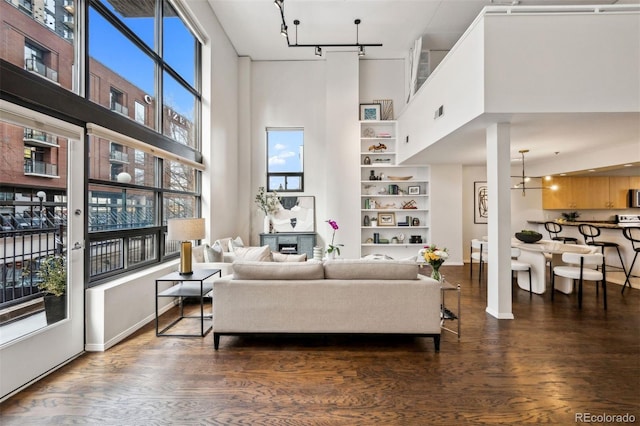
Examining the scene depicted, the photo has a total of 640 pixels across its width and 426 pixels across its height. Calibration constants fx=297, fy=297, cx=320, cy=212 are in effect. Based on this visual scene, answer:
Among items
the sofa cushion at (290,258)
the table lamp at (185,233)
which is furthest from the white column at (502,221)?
the table lamp at (185,233)

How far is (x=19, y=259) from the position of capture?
224cm

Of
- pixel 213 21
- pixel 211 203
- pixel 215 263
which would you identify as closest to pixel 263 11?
pixel 213 21

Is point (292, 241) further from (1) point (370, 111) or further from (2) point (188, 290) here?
(1) point (370, 111)

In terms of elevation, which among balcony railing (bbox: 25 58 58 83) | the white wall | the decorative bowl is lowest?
the decorative bowl

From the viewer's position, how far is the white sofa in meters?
2.71

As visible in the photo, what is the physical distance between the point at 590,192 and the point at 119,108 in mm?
9039

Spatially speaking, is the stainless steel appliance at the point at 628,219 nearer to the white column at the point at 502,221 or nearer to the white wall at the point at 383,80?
the white column at the point at 502,221

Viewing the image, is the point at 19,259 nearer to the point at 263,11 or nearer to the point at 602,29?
the point at 263,11

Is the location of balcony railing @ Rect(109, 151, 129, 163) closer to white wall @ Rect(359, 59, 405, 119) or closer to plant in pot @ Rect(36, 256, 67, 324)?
plant in pot @ Rect(36, 256, 67, 324)

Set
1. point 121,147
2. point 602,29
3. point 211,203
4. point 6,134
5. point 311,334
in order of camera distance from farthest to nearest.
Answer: point 211,203, point 121,147, point 602,29, point 311,334, point 6,134

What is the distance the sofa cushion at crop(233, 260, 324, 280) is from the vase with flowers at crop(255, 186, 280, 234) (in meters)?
3.73

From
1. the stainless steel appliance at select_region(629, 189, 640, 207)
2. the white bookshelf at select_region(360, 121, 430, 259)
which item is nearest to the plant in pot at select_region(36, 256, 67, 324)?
the white bookshelf at select_region(360, 121, 430, 259)

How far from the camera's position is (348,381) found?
2268mm

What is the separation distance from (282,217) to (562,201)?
6.42 m
